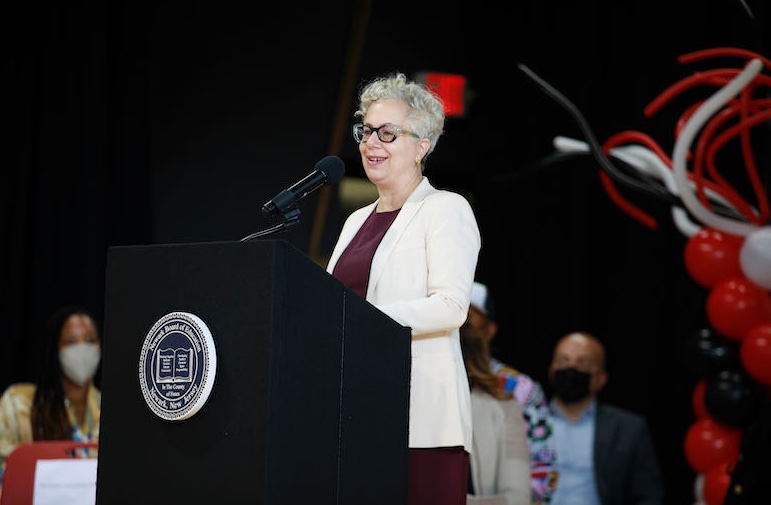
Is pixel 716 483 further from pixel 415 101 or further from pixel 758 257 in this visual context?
pixel 415 101

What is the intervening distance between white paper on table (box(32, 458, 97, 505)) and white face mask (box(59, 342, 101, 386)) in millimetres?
1541

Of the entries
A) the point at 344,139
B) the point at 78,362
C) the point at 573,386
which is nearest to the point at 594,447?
the point at 573,386

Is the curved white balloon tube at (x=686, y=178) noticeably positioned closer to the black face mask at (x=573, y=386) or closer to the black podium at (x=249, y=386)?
the black face mask at (x=573, y=386)

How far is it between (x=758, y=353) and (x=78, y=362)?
2.53 metres

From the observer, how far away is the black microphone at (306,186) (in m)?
1.76

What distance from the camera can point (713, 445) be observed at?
4094 mm

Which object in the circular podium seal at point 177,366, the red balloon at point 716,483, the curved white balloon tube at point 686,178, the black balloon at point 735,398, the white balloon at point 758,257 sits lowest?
the red balloon at point 716,483

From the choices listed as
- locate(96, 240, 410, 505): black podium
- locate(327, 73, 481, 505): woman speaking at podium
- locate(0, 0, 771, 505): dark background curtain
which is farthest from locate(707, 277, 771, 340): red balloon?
locate(96, 240, 410, 505): black podium

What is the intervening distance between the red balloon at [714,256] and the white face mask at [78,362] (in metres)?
2.40

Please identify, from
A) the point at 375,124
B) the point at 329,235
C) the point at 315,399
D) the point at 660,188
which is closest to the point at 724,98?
the point at 660,188

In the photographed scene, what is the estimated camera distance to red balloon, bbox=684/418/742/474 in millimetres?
4078

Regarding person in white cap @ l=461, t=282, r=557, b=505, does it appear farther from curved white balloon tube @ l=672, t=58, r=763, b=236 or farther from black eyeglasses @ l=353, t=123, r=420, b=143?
black eyeglasses @ l=353, t=123, r=420, b=143

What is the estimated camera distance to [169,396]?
1.48 metres

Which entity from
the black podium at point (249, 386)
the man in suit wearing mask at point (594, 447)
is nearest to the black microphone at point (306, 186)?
the black podium at point (249, 386)
